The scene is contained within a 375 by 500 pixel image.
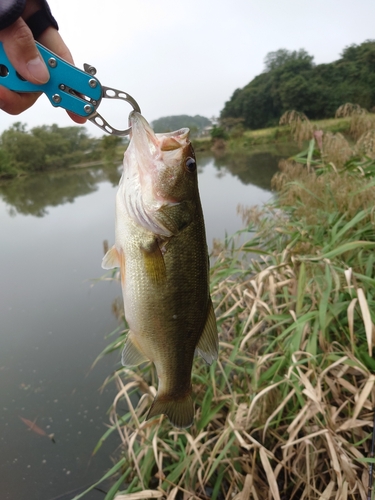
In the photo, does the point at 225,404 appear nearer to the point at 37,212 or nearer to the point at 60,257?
the point at 60,257

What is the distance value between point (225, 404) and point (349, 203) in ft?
6.86

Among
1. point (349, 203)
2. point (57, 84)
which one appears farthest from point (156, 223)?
point (349, 203)

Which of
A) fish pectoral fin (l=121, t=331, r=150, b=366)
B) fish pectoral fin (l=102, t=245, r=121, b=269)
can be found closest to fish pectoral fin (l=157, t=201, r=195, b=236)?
fish pectoral fin (l=102, t=245, r=121, b=269)

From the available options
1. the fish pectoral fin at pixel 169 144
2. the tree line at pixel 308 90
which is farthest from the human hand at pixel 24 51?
the tree line at pixel 308 90

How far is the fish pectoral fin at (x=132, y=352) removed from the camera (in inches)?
46.1

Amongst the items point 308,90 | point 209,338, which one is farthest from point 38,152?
point 308,90

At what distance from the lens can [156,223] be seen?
1091 millimetres

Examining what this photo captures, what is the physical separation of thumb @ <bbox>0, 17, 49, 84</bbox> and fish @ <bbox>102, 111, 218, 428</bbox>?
33cm

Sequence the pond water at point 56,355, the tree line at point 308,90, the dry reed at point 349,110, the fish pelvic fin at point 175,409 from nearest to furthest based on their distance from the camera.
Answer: the fish pelvic fin at point 175,409 < the pond water at point 56,355 < the dry reed at point 349,110 < the tree line at point 308,90

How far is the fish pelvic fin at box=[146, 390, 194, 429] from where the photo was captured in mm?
1147

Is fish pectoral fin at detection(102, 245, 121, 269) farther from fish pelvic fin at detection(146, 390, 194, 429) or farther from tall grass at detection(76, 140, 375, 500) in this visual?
tall grass at detection(76, 140, 375, 500)

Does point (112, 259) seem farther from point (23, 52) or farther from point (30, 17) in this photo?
point (30, 17)

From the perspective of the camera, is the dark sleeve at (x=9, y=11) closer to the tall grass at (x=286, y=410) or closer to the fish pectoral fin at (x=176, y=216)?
the fish pectoral fin at (x=176, y=216)

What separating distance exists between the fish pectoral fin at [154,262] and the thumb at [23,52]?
23.7 inches
